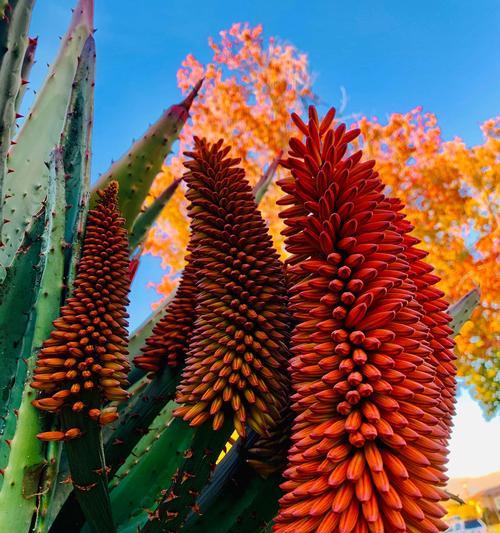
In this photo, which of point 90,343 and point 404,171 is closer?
point 90,343

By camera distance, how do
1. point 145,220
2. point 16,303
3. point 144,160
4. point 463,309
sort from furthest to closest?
point 145,220 < point 144,160 < point 463,309 < point 16,303

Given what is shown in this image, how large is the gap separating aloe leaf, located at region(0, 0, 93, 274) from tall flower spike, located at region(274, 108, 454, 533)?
1.04m

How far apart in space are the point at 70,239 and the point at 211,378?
450 mm

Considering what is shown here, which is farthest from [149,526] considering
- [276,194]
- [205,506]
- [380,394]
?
[276,194]

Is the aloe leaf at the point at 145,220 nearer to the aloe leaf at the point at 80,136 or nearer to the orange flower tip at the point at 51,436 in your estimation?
the aloe leaf at the point at 80,136

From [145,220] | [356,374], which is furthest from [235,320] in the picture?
[145,220]

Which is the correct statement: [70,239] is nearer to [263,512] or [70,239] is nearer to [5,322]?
[5,322]

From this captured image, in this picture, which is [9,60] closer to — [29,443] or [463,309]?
[29,443]

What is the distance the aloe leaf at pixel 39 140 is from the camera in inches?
60.6

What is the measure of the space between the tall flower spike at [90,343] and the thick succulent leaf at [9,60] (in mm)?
294

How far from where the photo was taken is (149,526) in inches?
33.6

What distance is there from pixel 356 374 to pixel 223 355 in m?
0.24

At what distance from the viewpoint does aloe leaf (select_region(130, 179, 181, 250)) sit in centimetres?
181

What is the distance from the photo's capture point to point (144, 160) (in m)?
1.62
